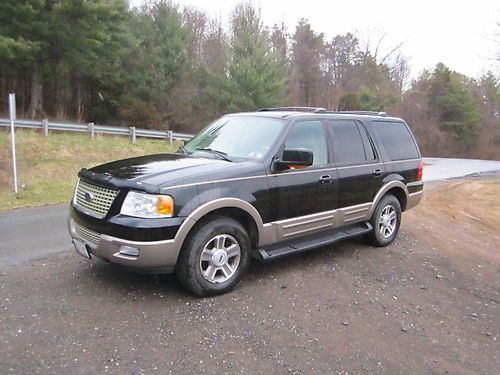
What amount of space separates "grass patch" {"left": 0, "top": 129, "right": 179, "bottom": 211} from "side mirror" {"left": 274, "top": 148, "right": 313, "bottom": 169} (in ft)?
21.3

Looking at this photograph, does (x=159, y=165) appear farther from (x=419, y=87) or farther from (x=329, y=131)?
(x=419, y=87)

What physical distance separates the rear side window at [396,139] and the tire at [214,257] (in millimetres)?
2963

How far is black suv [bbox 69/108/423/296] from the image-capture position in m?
3.83

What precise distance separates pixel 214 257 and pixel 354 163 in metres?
2.48

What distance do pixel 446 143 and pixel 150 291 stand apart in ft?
152

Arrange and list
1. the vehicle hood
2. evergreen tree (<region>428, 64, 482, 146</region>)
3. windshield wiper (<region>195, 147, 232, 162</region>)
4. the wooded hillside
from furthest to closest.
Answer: evergreen tree (<region>428, 64, 482, 146</region>) < the wooded hillside < windshield wiper (<region>195, 147, 232, 162</region>) < the vehicle hood

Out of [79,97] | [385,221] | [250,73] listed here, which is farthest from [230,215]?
[79,97]

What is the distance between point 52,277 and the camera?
15.0ft

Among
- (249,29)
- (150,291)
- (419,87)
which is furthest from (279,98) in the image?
(419,87)

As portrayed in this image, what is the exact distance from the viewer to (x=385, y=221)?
20.4 feet

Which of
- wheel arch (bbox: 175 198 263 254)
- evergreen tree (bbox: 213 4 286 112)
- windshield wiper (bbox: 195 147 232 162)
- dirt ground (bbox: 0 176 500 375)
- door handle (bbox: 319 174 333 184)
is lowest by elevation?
dirt ground (bbox: 0 176 500 375)

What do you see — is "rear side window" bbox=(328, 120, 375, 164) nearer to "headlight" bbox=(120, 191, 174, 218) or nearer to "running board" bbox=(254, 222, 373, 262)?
"running board" bbox=(254, 222, 373, 262)

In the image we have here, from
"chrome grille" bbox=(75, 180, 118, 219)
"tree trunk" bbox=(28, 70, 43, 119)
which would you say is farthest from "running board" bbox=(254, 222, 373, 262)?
"tree trunk" bbox=(28, 70, 43, 119)

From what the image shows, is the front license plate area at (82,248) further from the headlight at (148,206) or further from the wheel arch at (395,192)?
the wheel arch at (395,192)
